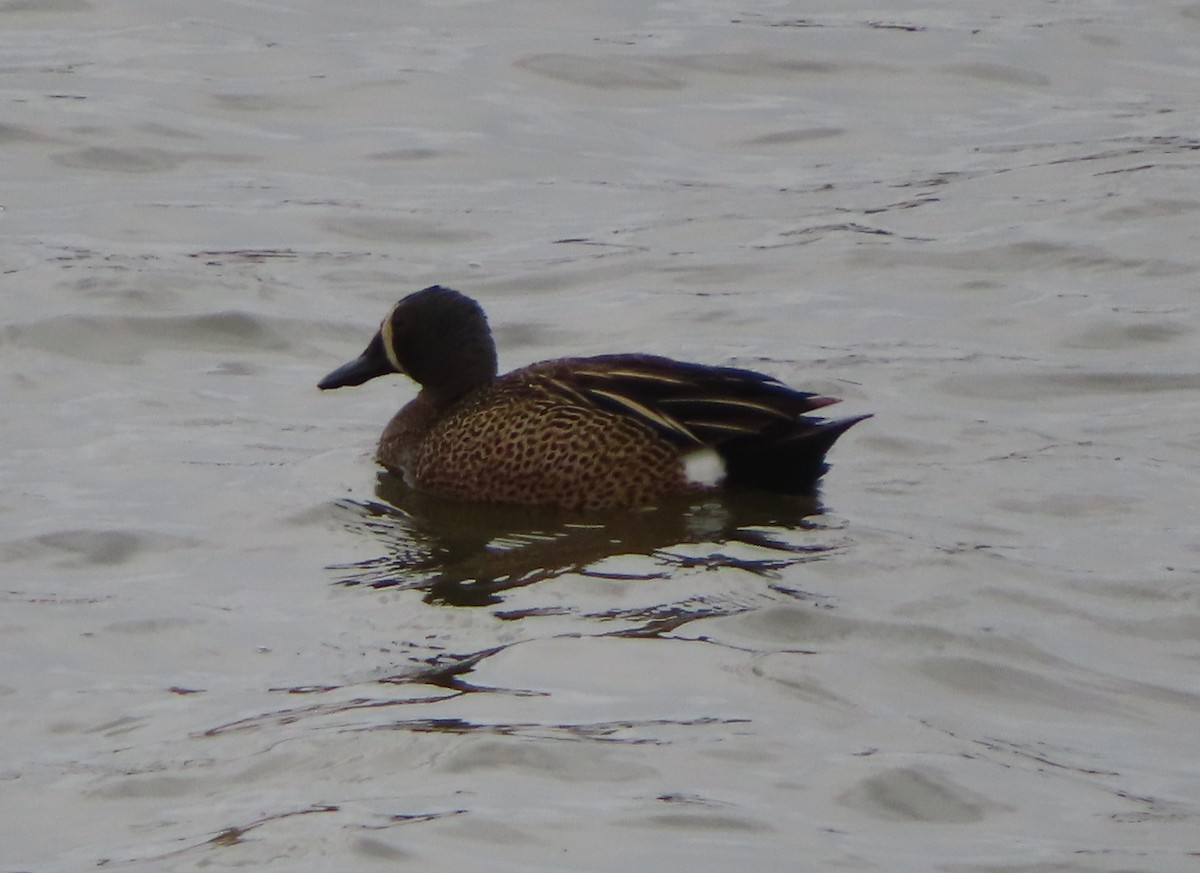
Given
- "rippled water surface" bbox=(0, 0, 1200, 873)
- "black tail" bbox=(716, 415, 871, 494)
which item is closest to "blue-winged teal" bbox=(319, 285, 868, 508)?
"black tail" bbox=(716, 415, 871, 494)

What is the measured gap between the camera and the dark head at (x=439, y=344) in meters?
8.67

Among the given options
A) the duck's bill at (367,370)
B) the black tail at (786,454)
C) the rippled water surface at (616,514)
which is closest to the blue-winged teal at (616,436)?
the black tail at (786,454)

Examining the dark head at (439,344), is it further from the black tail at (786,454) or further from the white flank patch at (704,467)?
the black tail at (786,454)

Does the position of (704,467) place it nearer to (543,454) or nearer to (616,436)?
(616,436)

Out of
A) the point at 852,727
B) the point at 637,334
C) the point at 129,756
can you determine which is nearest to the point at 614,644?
the point at 852,727

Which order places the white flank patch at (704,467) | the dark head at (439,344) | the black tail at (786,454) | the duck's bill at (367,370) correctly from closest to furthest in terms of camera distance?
1. the black tail at (786,454)
2. the white flank patch at (704,467)
3. the dark head at (439,344)
4. the duck's bill at (367,370)

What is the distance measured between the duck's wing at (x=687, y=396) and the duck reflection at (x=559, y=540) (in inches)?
11.2

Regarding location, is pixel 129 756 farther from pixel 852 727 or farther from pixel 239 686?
pixel 852 727

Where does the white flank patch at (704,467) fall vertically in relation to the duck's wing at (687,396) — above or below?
below

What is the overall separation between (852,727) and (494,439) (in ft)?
9.12

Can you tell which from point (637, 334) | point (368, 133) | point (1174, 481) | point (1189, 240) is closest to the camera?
point (1174, 481)

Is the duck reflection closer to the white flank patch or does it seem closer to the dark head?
the white flank patch

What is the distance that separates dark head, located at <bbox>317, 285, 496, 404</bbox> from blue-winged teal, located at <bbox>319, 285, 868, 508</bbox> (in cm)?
15

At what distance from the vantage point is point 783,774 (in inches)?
212
